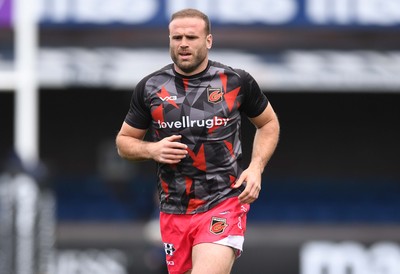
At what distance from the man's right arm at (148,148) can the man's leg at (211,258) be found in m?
0.50

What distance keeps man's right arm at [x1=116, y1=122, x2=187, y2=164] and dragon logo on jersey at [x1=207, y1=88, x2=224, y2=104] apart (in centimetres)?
29

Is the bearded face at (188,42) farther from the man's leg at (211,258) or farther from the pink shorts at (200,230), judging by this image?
the man's leg at (211,258)

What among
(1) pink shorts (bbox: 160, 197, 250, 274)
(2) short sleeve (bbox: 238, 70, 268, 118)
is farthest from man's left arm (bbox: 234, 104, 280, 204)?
(1) pink shorts (bbox: 160, 197, 250, 274)

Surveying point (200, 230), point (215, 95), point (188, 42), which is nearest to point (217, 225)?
point (200, 230)

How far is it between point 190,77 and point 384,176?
12740 mm

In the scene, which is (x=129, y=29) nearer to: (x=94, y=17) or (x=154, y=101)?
(x=94, y=17)

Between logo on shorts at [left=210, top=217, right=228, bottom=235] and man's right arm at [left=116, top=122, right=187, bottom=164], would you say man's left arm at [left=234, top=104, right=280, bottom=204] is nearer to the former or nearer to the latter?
logo on shorts at [left=210, top=217, right=228, bottom=235]

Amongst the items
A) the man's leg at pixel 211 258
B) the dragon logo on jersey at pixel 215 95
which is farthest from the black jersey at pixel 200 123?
the man's leg at pixel 211 258

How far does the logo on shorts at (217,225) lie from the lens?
612 centimetres

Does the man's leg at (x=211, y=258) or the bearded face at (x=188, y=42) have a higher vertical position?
the bearded face at (x=188, y=42)

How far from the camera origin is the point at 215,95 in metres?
6.17

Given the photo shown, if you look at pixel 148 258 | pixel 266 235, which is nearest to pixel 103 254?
pixel 148 258

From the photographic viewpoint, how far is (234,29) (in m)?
15.3

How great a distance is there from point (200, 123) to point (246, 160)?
40.1 feet
